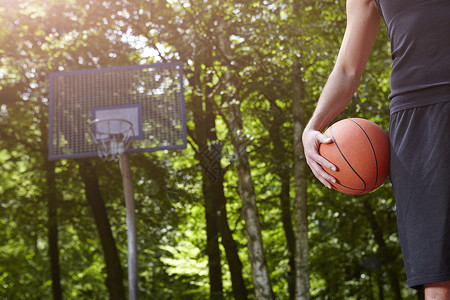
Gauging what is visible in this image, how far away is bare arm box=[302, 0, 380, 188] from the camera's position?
183cm

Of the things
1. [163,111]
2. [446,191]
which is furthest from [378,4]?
[163,111]

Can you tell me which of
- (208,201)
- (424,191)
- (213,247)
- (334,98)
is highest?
(208,201)

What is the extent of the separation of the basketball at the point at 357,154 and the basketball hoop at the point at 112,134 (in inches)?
264

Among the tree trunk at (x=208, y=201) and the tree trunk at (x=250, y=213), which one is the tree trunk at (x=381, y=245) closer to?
the tree trunk at (x=208, y=201)

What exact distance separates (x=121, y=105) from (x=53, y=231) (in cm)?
672

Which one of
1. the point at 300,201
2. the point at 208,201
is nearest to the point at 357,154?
the point at 300,201

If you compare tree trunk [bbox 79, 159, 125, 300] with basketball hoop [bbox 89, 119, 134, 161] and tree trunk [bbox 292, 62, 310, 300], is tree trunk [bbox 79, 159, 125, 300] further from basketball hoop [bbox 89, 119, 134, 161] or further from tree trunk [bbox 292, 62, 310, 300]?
tree trunk [bbox 292, 62, 310, 300]

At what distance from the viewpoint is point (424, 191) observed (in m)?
1.50

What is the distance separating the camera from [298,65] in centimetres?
942

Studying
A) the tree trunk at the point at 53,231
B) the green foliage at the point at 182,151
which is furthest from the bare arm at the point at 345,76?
the tree trunk at the point at 53,231

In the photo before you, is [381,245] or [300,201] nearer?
[300,201]

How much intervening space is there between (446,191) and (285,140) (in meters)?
10.3

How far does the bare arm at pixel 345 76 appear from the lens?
1.83m

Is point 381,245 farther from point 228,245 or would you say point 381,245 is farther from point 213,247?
point 213,247
